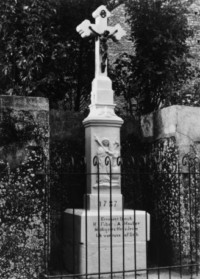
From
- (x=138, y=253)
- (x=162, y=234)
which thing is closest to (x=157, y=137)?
(x=162, y=234)

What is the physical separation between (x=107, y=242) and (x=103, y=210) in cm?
48

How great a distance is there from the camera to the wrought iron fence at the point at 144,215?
620cm

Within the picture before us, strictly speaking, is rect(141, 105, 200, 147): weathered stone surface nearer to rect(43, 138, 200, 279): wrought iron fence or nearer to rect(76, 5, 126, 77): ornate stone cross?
rect(43, 138, 200, 279): wrought iron fence

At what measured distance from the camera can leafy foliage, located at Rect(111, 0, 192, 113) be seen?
367 inches

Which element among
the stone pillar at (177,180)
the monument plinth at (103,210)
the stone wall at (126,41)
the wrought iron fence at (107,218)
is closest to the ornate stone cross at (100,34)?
the monument plinth at (103,210)

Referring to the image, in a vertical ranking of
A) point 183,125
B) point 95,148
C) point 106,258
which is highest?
point 183,125

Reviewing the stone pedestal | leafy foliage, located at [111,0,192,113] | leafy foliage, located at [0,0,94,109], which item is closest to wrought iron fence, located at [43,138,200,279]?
the stone pedestal

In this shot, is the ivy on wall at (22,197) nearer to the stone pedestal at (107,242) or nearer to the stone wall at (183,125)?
the stone pedestal at (107,242)

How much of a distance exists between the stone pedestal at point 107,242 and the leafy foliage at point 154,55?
347 centimetres

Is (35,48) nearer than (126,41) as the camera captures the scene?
Yes

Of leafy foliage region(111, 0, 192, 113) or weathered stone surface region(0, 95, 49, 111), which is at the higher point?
leafy foliage region(111, 0, 192, 113)

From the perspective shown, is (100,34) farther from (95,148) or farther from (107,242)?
(107,242)

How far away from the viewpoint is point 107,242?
6.24 m

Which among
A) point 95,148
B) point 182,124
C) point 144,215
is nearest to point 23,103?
point 95,148
